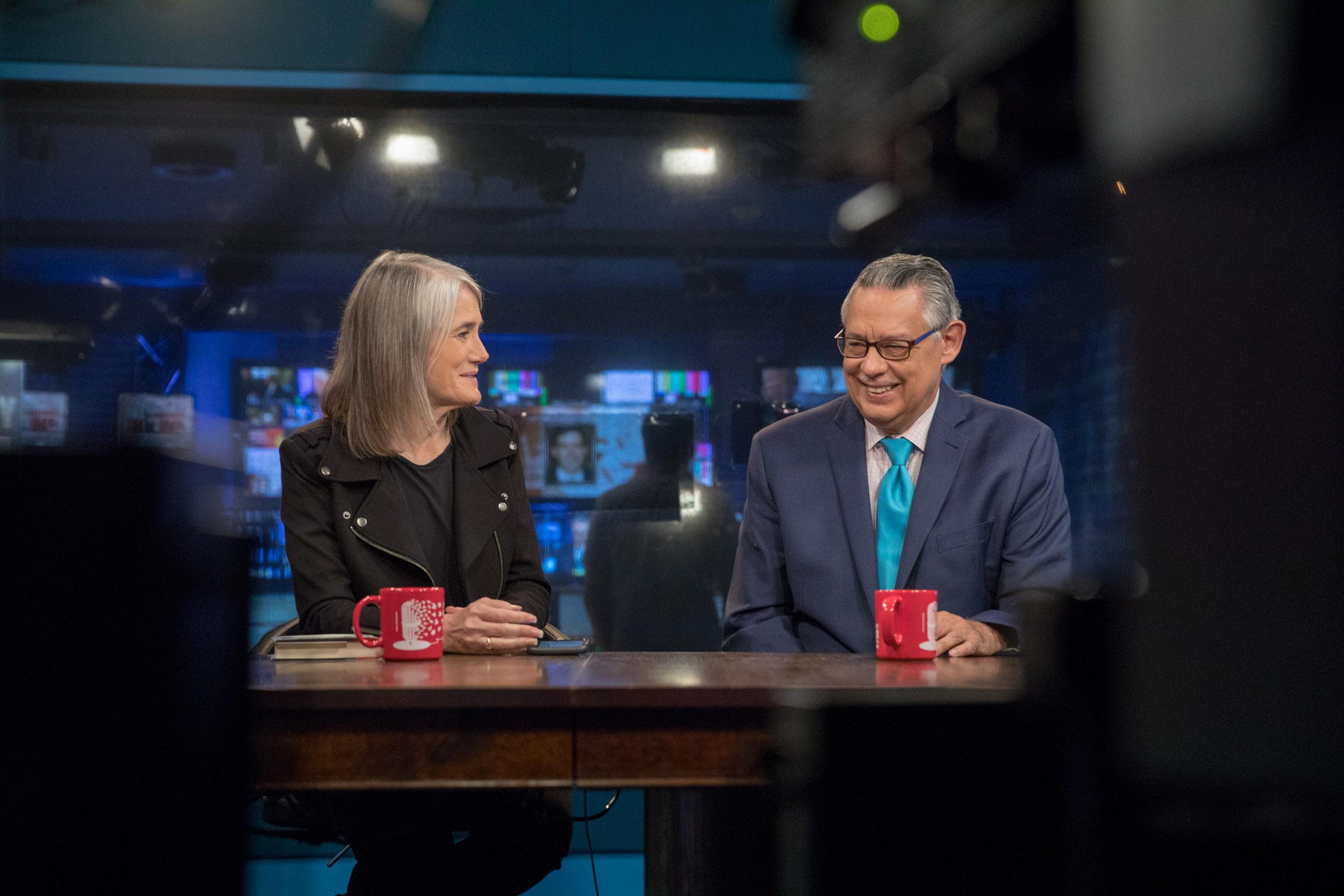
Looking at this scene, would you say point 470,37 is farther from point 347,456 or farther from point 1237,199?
point 1237,199

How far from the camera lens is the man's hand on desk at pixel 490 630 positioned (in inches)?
73.9

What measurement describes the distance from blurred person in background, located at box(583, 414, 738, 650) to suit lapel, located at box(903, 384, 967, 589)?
164 cm

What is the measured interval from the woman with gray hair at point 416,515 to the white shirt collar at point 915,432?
32.2 inches

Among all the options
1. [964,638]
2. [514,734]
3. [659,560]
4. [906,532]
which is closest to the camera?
[514,734]

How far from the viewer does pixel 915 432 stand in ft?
7.75

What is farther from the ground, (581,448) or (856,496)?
(581,448)

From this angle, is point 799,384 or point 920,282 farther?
point 799,384

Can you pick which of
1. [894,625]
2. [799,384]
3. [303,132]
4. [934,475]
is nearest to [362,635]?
[894,625]

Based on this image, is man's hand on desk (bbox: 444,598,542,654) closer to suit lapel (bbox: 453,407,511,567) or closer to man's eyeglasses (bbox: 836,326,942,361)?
suit lapel (bbox: 453,407,511,567)

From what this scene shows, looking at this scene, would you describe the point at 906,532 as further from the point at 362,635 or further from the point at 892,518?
the point at 362,635

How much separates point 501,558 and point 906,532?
0.92m

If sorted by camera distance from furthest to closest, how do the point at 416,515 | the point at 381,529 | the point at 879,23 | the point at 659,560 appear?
the point at 659,560, the point at 416,515, the point at 381,529, the point at 879,23

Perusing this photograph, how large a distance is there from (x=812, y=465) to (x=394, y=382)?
0.96 meters

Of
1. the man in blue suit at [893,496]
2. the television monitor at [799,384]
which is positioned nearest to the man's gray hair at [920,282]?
the man in blue suit at [893,496]
